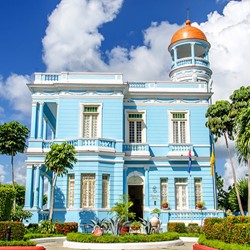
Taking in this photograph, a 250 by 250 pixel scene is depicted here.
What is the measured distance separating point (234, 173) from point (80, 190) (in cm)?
958

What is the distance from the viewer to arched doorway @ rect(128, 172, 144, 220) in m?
24.0

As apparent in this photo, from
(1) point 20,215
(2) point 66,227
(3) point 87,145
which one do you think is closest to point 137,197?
(3) point 87,145

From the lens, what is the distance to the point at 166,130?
973 inches

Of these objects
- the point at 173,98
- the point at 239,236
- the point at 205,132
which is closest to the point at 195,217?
the point at 205,132

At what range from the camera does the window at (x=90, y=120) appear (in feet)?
77.1

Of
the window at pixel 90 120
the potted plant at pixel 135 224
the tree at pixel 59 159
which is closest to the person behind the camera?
the potted plant at pixel 135 224

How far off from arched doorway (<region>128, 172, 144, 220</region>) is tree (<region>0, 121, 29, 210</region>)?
7.44m

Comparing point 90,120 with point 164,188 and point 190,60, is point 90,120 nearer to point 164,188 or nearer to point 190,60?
point 164,188

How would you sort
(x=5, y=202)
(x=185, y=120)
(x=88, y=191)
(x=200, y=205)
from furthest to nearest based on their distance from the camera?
(x=185, y=120), (x=200, y=205), (x=88, y=191), (x=5, y=202)

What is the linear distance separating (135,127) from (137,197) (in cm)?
455

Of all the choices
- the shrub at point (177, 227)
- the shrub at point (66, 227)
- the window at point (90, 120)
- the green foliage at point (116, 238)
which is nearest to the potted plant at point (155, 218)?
the shrub at point (177, 227)

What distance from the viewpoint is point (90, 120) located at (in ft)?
77.8

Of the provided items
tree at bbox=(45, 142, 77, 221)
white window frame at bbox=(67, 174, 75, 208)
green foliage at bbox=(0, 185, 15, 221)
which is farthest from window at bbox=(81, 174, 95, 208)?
green foliage at bbox=(0, 185, 15, 221)

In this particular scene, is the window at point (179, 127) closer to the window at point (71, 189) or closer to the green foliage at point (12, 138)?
the window at point (71, 189)
